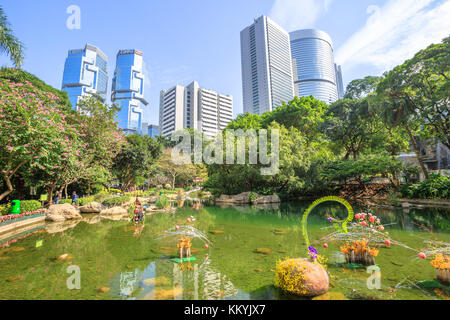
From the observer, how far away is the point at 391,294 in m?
4.05

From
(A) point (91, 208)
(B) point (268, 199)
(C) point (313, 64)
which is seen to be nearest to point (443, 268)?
(B) point (268, 199)

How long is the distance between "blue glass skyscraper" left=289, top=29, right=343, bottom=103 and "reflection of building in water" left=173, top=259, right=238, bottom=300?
125 meters

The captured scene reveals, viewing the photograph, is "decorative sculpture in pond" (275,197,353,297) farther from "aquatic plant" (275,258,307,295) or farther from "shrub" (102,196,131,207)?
"shrub" (102,196,131,207)

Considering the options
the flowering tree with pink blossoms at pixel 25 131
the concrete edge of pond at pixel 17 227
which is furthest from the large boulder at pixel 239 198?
the flowering tree with pink blossoms at pixel 25 131

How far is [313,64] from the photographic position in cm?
12212

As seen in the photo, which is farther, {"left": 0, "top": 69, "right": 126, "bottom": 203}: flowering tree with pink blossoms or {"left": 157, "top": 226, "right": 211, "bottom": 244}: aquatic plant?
{"left": 0, "top": 69, "right": 126, "bottom": 203}: flowering tree with pink blossoms

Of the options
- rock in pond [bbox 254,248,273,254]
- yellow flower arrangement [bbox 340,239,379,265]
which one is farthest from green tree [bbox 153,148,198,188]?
yellow flower arrangement [bbox 340,239,379,265]

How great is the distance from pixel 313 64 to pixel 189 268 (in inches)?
5543

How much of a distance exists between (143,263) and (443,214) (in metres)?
17.5

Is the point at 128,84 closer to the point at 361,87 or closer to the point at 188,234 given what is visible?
the point at 361,87

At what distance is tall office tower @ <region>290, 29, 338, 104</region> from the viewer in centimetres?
11931

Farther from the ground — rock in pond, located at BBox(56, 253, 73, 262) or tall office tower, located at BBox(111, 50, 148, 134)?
tall office tower, located at BBox(111, 50, 148, 134)
